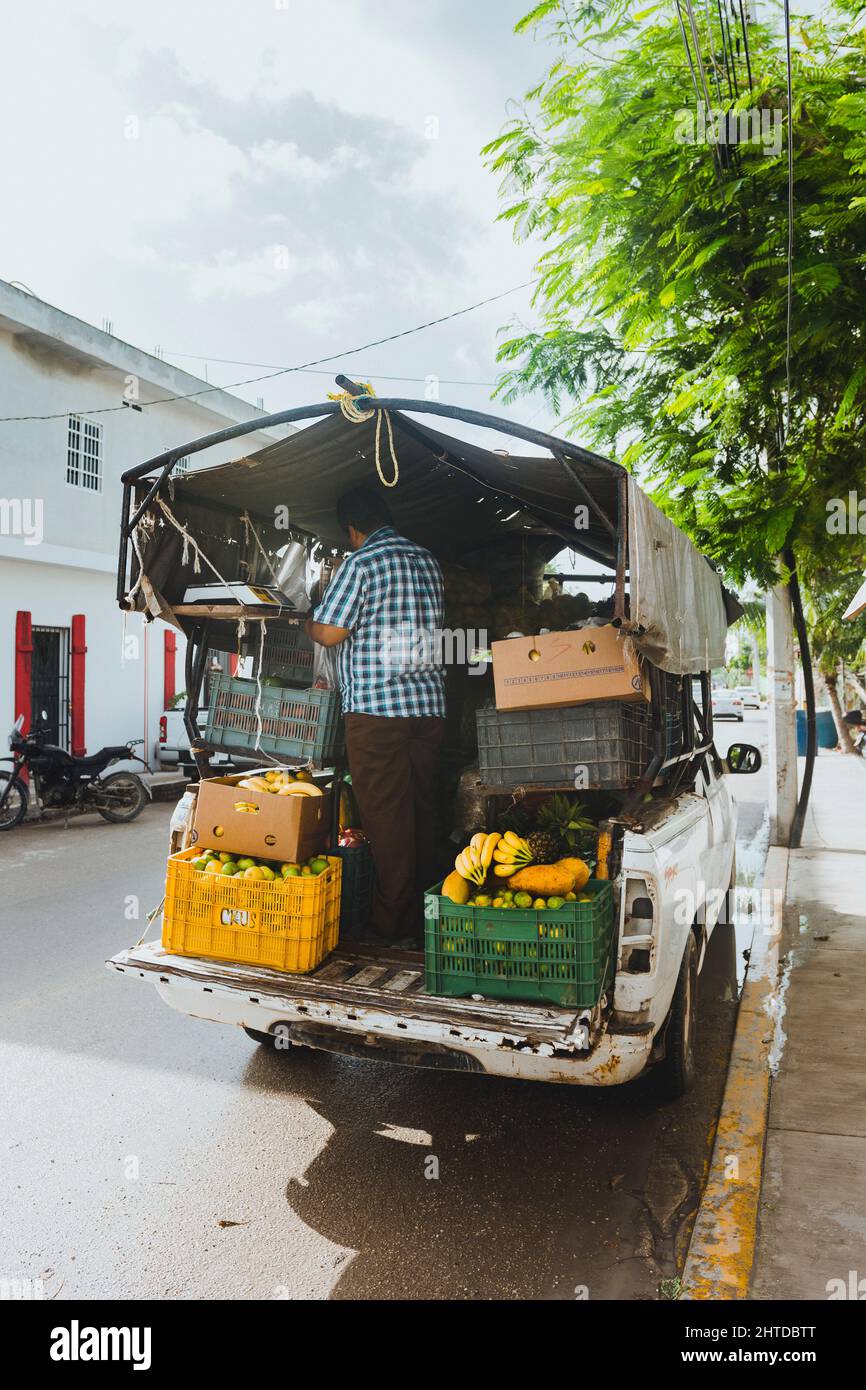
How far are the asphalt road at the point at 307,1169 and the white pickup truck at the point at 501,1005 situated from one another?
1.52 ft

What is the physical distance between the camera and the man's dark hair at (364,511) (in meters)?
4.84

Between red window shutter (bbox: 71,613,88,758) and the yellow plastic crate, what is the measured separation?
12.5 metres

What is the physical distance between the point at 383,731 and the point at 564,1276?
7.52 feet

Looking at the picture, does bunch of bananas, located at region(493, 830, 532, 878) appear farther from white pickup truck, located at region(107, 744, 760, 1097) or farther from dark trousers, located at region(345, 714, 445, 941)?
dark trousers, located at region(345, 714, 445, 941)

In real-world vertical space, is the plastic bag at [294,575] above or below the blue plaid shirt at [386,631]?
above

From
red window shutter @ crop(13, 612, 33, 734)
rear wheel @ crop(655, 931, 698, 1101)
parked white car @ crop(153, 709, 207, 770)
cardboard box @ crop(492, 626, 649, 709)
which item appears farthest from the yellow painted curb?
parked white car @ crop(153, 709, 207, 770)

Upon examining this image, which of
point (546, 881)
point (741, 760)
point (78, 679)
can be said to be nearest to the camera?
point (546, 881)

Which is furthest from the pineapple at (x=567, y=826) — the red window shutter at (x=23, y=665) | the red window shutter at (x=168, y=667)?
the red window shutter at (x=168, y=667)

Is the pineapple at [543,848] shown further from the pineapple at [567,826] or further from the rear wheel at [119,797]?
the rear wheel at [119,797]

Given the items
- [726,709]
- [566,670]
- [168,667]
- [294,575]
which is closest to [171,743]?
[168,667]

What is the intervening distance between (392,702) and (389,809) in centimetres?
50

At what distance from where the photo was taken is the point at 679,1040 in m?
4.08

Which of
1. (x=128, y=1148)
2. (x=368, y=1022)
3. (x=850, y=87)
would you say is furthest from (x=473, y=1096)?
(x=850, y=87)

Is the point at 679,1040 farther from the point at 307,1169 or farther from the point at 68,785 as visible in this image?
the point at 68,785
